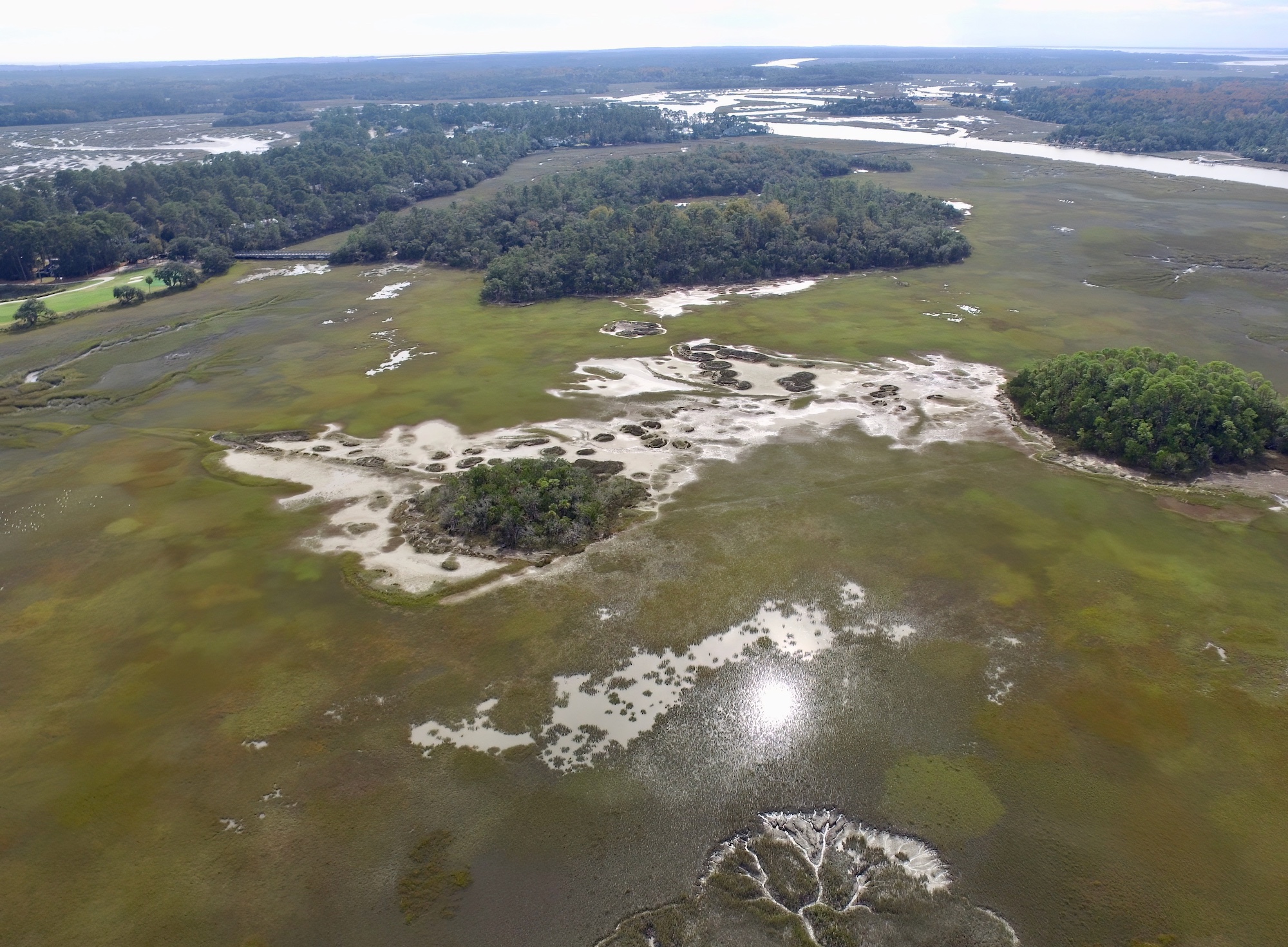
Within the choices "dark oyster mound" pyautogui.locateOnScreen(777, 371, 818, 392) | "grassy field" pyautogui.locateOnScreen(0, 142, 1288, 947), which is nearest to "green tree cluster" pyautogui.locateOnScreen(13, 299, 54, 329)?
"grassy field" pyautogui.locateOnScreen(0, 142, 1288, 947)

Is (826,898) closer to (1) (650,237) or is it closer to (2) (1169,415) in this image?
(2) (1169,415)

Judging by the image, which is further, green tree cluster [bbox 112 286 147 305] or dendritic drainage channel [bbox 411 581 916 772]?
green tree cluster [bbox 112 286 147 305]

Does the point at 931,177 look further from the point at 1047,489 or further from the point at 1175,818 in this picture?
the point at 1175,818

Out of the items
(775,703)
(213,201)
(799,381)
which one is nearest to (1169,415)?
(799,381)

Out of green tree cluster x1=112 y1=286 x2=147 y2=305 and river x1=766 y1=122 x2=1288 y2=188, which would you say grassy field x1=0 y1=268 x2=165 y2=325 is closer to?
green tree cluster x1=112 y1=286 x2=147 y2=305

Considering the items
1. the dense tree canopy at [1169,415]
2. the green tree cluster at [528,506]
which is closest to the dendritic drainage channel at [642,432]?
the green tree cluster at [528,506]

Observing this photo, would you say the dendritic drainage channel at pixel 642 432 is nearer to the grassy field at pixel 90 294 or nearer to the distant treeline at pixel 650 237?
the distant treeline at pixel 650 237
